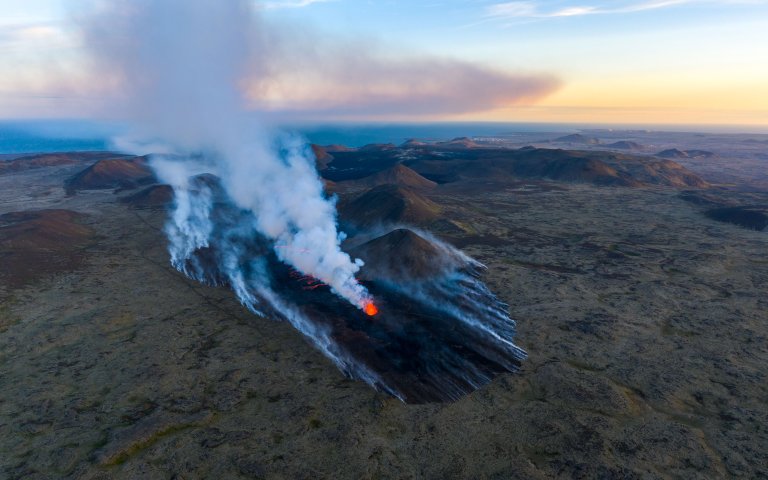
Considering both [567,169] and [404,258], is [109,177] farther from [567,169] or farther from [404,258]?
[567,169]

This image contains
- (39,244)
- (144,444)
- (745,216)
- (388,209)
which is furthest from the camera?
(388,209)

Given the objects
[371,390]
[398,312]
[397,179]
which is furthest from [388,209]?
[371,390]

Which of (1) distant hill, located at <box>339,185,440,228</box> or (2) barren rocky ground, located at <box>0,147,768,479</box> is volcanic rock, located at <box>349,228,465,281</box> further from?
(1) distant hill, located at <box>339,185,440,228</box>

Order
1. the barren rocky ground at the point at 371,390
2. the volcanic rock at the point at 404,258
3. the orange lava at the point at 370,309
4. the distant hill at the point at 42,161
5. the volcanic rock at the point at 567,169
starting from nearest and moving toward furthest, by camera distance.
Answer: the barren rocky ground at the point at 371,390 → the orange lava at the point at 370,309 → the volcanic rock at the point at 404,258 → the volcanic rock at the point at 567,169 → the distant hill at the point at 42,161

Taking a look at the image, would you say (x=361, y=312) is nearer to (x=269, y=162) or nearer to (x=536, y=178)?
(x=269, y=162)

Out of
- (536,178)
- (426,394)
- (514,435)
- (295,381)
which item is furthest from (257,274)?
(536,178)

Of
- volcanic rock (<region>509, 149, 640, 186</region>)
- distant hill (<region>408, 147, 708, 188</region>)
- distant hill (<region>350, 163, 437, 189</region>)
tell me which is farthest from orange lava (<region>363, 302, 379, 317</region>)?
volcanic rock (<region>509, 149, 640, 186</region>)

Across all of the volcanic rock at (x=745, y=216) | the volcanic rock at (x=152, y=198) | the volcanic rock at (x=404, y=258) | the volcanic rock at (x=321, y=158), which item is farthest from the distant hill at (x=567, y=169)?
the volcanic rock at (x=404, y=258)

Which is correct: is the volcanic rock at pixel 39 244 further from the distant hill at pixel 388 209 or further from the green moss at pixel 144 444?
the distant hill at pixel 388 209
